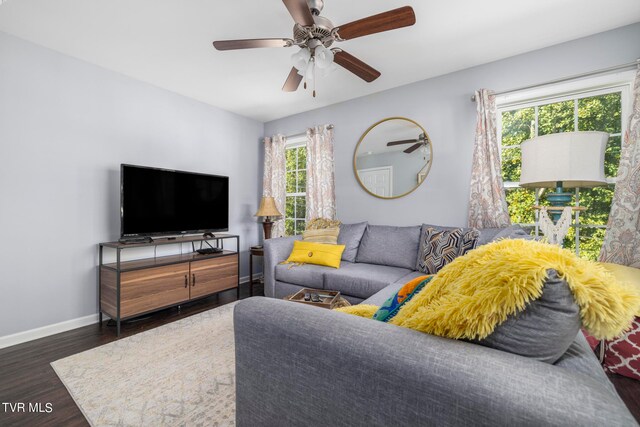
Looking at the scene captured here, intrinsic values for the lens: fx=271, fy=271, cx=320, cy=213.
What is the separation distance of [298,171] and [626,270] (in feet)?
11.5

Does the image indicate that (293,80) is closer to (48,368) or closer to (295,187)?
(295,187)

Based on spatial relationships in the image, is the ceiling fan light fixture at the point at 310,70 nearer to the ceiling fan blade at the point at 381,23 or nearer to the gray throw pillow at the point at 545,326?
the ceiling fan blade at the point at 381,23

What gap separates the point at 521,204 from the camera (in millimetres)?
2605

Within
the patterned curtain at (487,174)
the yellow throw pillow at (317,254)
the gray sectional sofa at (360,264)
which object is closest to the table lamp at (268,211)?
the gray sectional sofa at (360,264)

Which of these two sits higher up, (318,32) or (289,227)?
(318,32)

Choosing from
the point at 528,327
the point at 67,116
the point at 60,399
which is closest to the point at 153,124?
the point at 67,116

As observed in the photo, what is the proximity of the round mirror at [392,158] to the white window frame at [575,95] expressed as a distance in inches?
29.6

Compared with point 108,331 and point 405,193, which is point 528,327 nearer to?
point 405,193

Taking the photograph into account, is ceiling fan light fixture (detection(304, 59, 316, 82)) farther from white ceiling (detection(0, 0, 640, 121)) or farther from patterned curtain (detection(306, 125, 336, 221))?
patterned curtain (detection(306, 125, 336, 221))

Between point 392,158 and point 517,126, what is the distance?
123cm

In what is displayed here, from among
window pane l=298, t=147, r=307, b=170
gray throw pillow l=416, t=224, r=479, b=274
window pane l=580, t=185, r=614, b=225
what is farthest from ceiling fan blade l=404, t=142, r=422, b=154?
window pane l=298, t=147, r=307, b=170

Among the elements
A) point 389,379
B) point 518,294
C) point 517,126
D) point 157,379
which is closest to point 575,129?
point 517,126

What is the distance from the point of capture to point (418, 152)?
10.00ft

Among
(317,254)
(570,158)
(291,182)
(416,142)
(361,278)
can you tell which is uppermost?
(416,142)
